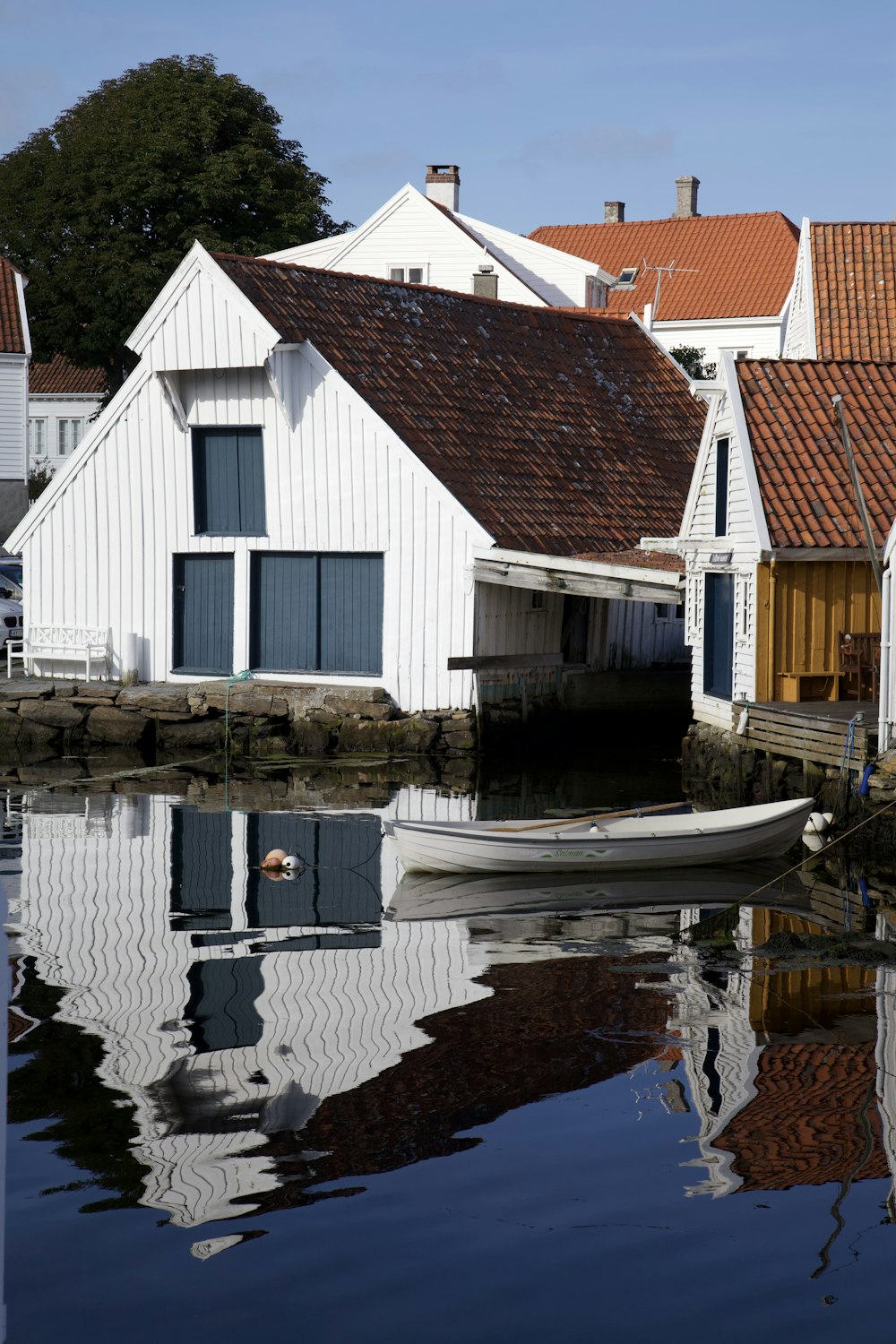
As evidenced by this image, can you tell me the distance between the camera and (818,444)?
20.8 m

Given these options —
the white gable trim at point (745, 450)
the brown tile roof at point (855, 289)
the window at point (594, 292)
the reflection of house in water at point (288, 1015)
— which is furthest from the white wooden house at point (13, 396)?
the reflection of house in water at point (288, 1015)

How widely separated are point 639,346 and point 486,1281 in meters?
28.4

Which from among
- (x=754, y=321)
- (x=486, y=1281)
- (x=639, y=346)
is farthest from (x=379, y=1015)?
(x=754, y=321)

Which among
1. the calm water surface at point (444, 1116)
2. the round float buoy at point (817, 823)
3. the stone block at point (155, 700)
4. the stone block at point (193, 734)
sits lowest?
the calm water surface at point (444, 1116)

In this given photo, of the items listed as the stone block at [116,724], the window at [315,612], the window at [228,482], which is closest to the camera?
the window at [315,612]

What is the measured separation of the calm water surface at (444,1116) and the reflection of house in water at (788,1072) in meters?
0.03

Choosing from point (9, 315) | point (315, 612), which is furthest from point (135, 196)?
point (315, 612)

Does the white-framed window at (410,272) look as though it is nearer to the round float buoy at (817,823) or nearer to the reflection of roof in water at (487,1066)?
the round float buoy at (817,823)

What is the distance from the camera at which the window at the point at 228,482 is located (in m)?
26.0

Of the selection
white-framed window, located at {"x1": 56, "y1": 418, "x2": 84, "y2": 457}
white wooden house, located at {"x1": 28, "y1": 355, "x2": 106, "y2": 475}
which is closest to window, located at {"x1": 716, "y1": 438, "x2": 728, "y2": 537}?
white wooden house, located at {"x1": 28, "y1": 355, "x2": 106, "y2": 475}

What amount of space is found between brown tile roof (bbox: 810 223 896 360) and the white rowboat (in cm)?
1512

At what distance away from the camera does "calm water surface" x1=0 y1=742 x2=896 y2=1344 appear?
7008 mm

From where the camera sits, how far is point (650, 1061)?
10.1 meters

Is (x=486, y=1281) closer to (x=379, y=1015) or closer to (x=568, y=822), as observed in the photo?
(x=379, y=1015)
